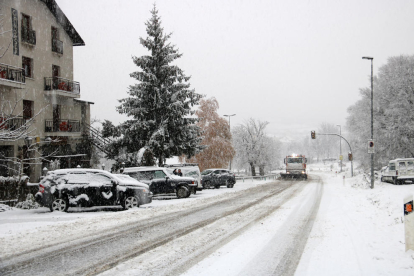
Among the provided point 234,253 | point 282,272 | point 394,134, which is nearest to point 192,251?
point 234,253

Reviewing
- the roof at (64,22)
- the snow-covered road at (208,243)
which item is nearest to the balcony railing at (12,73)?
the roof at (64,22)

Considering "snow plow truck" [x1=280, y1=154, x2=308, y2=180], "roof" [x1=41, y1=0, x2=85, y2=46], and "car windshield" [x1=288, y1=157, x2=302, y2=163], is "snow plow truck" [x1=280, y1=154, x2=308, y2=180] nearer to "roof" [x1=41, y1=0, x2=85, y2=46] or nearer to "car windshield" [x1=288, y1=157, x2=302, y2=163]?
"car windshield" [x1=288, y1=157, x2=302, y2=163]

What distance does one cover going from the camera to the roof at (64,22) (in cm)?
2595

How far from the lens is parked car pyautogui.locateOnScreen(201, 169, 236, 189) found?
2872 cm

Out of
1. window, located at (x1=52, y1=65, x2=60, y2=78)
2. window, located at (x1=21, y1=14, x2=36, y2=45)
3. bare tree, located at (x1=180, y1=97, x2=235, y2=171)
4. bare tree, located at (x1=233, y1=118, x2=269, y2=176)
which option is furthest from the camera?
bare tree, located at (x1=233, y1=118, x2=269, y2=176)

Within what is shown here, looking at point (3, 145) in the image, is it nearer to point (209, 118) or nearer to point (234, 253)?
point (234, 253)

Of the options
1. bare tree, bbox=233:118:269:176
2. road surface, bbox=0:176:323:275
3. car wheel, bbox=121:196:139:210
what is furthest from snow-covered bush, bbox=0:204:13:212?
bare tree, bbox=233:118:269:176

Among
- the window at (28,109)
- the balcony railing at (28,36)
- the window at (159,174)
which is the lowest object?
the window at (159,174)

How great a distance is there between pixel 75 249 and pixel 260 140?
48953mm

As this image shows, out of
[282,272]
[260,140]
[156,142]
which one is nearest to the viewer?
[282,272]

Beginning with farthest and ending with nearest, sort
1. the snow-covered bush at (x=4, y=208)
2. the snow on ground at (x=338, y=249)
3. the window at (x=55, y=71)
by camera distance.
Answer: the window at (x=55, y=71)
the snow-covered bush at (x=4, y=208)
the snow on ground at (x=338, y=249)

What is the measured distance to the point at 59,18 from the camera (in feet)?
87.7

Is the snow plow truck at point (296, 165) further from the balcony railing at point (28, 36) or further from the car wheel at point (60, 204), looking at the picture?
the car wheel at point (60, 204)

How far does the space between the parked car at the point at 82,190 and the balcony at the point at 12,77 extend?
9785 mm
